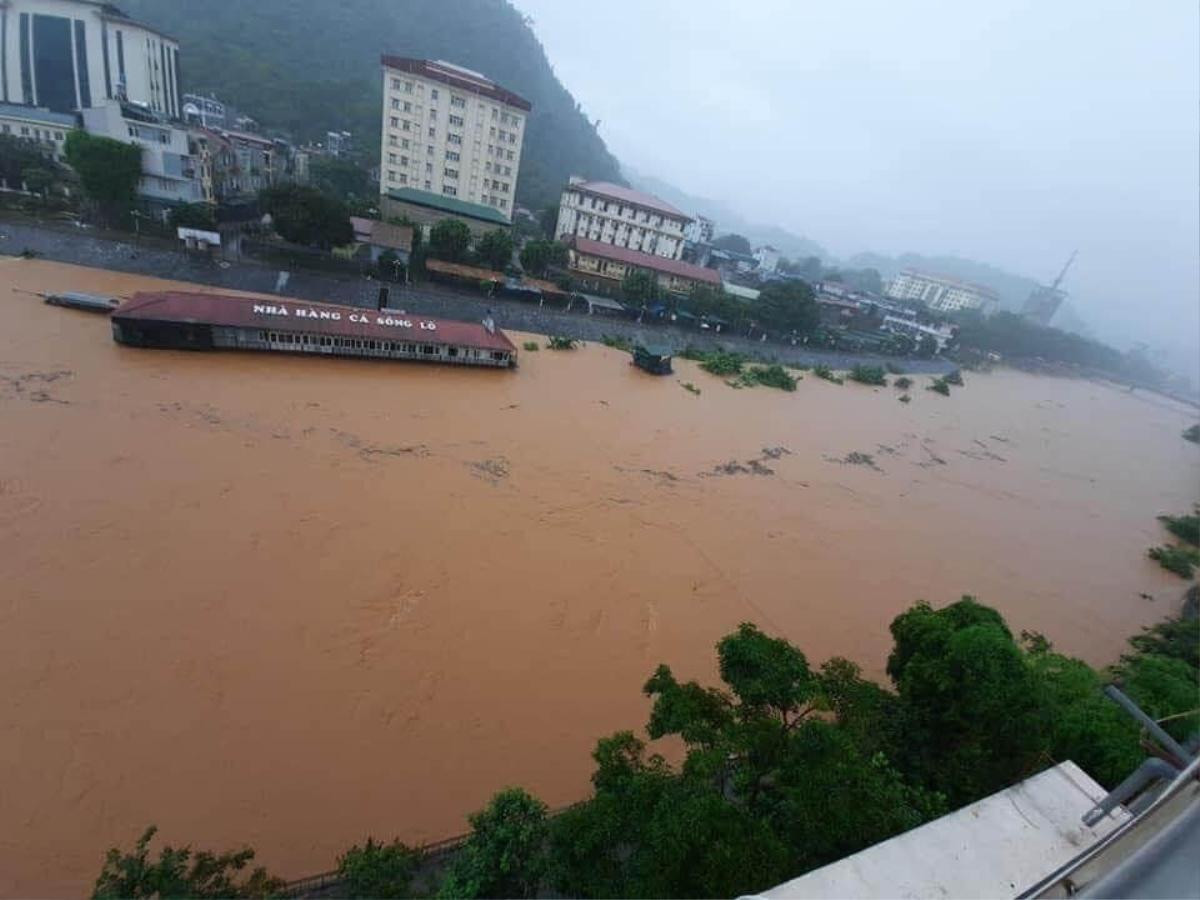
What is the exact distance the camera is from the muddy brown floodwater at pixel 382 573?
19.5ft

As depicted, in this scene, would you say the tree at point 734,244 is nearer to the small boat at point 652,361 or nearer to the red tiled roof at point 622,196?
the red tiled roof at point 622,196

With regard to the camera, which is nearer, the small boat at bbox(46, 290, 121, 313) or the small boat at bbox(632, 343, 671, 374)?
the small boat at bbox(46, 290, 121, 313)

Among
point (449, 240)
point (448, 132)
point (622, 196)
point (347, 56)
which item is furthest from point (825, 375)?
point (347, 56)

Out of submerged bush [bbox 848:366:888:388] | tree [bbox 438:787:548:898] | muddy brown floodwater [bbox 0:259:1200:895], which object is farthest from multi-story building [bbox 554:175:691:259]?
tree [bbox 438:787:548:898]

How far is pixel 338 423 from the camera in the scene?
490 inches

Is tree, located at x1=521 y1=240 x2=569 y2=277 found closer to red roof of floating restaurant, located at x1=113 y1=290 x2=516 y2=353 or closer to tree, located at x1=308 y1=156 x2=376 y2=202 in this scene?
red roof of floating restaurant, located at x1=113 y1=290 x2=516 y2=353

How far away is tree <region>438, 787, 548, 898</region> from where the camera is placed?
168 inches

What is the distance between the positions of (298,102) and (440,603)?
2132 inches

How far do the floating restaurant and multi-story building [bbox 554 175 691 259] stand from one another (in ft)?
69.9

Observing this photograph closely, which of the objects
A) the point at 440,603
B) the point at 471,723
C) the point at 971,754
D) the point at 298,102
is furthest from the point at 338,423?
the point at 298,102

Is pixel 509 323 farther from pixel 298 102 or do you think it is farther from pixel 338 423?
pixel 298 102

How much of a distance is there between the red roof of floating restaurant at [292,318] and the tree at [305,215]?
275 inches

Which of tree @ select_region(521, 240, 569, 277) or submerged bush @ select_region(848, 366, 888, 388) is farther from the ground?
tree @ select_region(521, 240, 569, 277)

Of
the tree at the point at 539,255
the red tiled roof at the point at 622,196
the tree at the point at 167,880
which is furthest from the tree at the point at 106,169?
the tree at the point at 167,880
